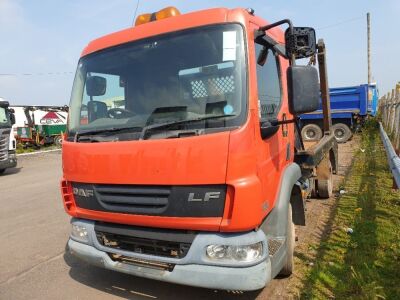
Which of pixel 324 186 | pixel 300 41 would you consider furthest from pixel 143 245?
pixel 324 186

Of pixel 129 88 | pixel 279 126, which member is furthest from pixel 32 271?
pixel 279 126

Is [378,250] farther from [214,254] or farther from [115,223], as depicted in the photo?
[115,223]

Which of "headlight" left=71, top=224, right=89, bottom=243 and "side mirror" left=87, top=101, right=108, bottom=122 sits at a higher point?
"side mirror" left=87, top=101, right=108, bottom=122

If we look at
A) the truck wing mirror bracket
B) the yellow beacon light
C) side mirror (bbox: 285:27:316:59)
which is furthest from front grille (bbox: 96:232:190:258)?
the yellow beacon light

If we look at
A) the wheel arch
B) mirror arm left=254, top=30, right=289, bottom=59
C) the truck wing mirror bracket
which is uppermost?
mirror arm left=254, top=30, right=289, bottom=59

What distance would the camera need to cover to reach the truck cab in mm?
11457

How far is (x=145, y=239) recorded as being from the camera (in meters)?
2.92

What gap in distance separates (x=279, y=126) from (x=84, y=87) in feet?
6.24

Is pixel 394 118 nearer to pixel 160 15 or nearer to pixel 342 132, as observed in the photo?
pixel 342 132

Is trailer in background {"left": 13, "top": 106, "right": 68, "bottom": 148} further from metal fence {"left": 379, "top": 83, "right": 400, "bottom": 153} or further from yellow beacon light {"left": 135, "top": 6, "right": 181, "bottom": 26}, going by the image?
yellow beacon light {"left": 135, "top": 6, "right": 181, "bottom": 26}

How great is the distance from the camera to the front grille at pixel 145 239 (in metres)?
2.76

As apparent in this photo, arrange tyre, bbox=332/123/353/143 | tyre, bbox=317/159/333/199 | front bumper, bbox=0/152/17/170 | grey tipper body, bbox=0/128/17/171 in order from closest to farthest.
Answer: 1. tyre, bbox=317/159/333/199
2. grey tipper body, bbox=0/128/17/171
3. front bumper, bbox=0/152/17/170
4. tyre, bbox=332/123/353/143

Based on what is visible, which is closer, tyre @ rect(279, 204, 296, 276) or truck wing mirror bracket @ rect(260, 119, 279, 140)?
truck wing mirror bracket @ rect(260, 119, 279, 140)

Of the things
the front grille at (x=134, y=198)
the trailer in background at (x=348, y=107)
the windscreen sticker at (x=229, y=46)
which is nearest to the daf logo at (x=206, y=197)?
the front grille at (x=134, y=198)
